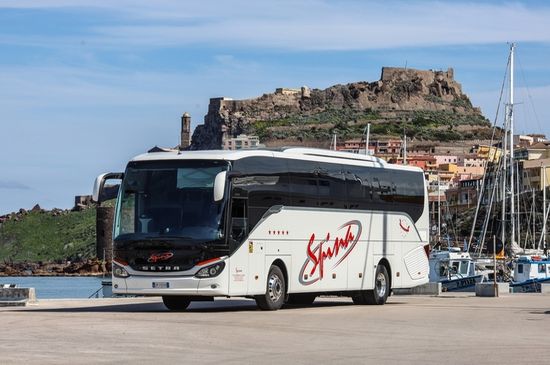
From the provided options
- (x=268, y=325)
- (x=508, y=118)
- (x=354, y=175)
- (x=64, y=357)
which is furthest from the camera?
(x=508, y=118)

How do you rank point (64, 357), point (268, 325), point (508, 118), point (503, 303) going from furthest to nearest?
point (508, 118)
point (503, 303)
point (268, 325)
point (64, 357)

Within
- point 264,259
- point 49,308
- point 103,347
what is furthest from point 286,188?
point 103,347

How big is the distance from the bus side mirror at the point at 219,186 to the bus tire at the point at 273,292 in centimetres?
302

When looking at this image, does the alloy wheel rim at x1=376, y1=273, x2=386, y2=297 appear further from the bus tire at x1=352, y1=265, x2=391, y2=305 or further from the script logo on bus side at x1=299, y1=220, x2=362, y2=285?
the script logo on bus side at x1=299, y1=220, x2=362, y2=285

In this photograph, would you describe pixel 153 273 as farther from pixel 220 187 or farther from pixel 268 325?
pixel 268 325

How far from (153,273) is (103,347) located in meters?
9.15

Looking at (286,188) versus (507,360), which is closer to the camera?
(507,360)

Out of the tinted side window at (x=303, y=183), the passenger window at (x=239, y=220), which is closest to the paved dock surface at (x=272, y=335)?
the passenger window at (x=239, y=220)

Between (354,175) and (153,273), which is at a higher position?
(354,175)

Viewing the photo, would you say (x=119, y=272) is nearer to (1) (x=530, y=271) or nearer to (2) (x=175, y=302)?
(2) (x=175, y=302)

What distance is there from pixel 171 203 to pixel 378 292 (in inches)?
313

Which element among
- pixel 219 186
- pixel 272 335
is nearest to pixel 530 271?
pixel 219 186

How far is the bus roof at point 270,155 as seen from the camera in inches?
1075

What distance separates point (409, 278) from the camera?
34469 millimetres
